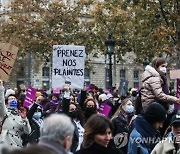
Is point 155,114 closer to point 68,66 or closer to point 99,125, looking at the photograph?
point 99,125

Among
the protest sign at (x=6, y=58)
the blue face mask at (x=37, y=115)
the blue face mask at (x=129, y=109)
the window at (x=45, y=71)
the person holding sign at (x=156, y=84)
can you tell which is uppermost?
the window at (x=45, y=71)

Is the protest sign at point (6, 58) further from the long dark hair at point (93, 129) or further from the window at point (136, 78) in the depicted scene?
the window at point (136, 78)

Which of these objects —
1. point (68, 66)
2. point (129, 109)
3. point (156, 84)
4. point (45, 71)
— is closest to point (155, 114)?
point (156, 84)

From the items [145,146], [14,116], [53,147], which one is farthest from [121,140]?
[53,147]

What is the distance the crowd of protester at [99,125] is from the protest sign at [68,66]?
0.38 metres

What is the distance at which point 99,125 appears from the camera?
19.0ft

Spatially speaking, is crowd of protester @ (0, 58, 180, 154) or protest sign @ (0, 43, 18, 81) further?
protest sign @ (0, 43, 18, 81)

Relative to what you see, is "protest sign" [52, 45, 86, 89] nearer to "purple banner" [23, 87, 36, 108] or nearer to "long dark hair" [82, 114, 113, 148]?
"purple banner" [23, 87, 36, 108]

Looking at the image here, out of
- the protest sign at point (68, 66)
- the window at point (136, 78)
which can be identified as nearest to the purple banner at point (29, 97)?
the protest sign at point (68, 66)

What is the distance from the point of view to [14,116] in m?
9.80

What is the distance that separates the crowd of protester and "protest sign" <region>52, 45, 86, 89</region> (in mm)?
382

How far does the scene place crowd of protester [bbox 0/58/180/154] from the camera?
4.50m

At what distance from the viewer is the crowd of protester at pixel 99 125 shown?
14.8ft

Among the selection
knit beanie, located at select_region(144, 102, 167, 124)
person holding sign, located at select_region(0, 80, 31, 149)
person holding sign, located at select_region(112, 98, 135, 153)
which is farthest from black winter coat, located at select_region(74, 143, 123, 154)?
person holding sign, located at select_region(0, 80, 31, 149)
